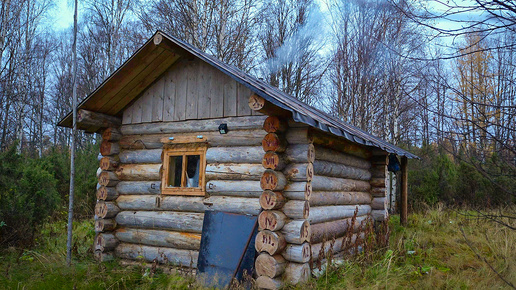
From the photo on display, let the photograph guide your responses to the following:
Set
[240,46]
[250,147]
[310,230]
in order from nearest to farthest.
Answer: [310,230] → [250,147] → [240,46]

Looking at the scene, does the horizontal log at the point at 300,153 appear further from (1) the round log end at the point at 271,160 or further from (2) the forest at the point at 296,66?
(2) the forest at the point at 296,66

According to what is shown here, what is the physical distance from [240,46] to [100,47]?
945 cm

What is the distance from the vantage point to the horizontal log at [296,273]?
21.1 ft

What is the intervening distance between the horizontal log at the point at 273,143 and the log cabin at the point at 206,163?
2cm

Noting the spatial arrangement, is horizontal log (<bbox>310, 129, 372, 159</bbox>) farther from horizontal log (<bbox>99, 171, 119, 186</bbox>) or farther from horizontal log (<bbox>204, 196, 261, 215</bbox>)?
horizontal log (<bbox>99, 171, 119, 186</bbox>)

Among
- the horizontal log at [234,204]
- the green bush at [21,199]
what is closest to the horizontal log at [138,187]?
the horizontal log at [234,204]

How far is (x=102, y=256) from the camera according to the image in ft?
27.3

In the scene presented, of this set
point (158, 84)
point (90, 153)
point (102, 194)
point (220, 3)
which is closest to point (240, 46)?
point (220, 3)

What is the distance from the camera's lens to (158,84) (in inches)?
333

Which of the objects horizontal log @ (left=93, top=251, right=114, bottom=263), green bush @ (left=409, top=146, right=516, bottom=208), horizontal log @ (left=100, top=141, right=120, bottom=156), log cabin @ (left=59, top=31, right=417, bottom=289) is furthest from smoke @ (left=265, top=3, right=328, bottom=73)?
horizontal log @ (left=93, top=251, right=114, bottom=263)

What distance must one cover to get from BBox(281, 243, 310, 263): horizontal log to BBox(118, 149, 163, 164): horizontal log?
3197 millimetres

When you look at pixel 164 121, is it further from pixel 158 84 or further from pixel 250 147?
pixel 250 147

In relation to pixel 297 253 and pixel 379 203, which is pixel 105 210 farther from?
pixel 379 203

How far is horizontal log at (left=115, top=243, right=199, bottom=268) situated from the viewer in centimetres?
755
